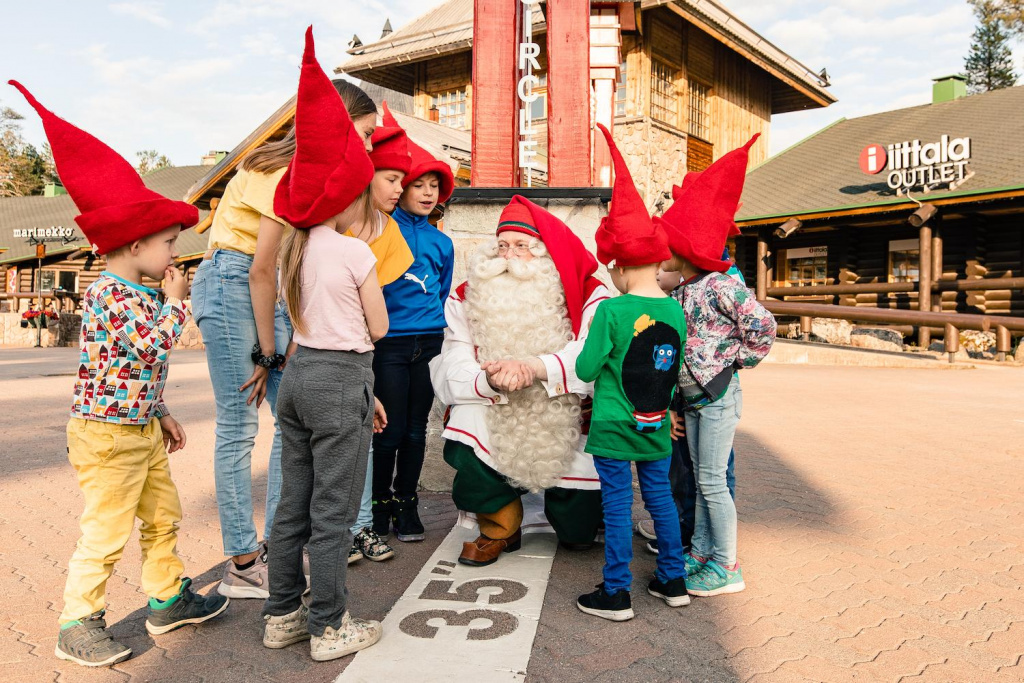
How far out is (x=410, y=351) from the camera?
11.9ft

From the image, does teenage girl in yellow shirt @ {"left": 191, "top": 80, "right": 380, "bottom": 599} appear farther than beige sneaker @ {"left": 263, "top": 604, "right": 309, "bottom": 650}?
Yes

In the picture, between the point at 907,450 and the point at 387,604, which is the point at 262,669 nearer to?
the point at 387,604

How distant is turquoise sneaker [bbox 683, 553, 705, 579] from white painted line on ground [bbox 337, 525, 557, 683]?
607 mm

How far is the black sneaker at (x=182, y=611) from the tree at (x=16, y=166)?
5172cm

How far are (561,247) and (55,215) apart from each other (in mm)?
37230

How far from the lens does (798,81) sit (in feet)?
74.9

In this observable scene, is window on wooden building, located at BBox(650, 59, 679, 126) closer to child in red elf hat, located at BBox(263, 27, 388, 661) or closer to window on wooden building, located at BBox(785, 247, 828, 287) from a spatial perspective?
window on wooden building, located at BBox(785, 247, 828, 287)

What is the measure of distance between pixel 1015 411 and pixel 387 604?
8.30 meters

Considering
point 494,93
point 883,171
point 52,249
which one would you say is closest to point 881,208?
point 883,171

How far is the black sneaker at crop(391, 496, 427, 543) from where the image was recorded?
3693 millimetres

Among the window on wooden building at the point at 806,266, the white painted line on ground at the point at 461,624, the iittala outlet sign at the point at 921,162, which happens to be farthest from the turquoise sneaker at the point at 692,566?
A: the window on wooden building at the point at 806,266

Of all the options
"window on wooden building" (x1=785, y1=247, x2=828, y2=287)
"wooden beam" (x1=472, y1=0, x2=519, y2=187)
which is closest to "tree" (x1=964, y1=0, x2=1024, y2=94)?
"window on wooden building" (x1=785, y1=247, x2=828, y2=287)

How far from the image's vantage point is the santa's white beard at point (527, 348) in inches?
132

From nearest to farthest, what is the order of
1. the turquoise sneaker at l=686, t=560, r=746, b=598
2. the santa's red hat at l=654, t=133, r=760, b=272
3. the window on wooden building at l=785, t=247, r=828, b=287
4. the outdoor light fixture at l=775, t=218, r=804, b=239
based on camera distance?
the turquoise sneaker at l=686, t=560, r=746, b=598, the santa's red hat at l=654, t=133, r=760, b=272, the outdoor light fixture at l=775, t=218, r=804, b=239, the window on wooden building at l=785, t=247, r=828, b=287
